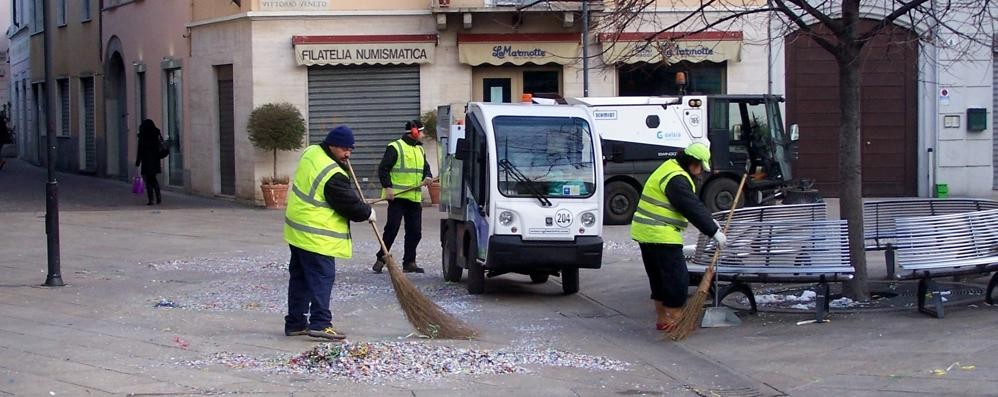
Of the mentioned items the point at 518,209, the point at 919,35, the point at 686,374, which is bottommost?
the point at 686,374

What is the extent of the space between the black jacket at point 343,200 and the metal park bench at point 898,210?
5548 mm

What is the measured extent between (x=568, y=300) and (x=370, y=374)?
451 cm

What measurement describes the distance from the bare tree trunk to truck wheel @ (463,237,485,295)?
11.7 feet

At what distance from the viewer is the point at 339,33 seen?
77.8 ft

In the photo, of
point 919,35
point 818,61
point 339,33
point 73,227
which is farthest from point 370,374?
point 818,61

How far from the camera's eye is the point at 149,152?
2370 centimetres

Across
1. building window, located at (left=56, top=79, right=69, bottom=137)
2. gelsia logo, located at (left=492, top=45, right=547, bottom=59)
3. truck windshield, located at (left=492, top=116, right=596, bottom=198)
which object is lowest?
truck windshield, located at (left=492, top=116, right=596, bottom=198)

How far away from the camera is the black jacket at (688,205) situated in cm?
1020

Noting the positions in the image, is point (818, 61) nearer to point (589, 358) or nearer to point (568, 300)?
point (568, 300)

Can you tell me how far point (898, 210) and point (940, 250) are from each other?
278 cm

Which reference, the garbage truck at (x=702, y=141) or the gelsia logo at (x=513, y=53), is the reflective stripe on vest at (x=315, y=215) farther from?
the gelsia logo at (x=513, y=53)

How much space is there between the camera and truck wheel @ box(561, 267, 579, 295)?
12867 millimetres

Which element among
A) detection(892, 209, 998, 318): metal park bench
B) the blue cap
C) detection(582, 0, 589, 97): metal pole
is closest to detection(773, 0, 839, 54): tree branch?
detection(892, 209, 998, 318): metal park bench

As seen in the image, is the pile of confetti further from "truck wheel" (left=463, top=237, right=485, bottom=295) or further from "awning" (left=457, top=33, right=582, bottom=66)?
"awning" (left=457, top=33, right=582, bottom=66)
